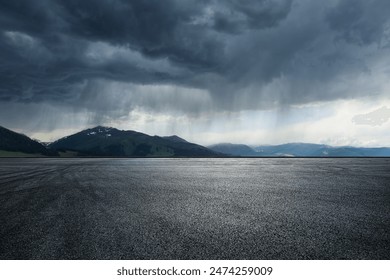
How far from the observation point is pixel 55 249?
807 cm

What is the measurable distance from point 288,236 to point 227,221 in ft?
9.09

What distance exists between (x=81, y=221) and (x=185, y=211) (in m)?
4.37

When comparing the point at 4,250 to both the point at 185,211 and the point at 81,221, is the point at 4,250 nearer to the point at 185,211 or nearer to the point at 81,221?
the point at 81,221

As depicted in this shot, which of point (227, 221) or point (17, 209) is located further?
point (17, 209)

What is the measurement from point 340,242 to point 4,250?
29.7 feet

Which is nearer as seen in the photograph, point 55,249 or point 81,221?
point 55,249

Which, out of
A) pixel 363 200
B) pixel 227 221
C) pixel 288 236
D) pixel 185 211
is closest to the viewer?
pixel 288 236
